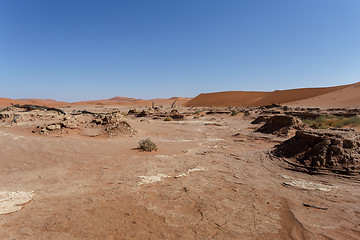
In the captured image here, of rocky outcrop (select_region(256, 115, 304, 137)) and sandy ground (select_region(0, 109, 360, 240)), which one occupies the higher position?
rocky outcrop (select_region(256, 115, 304, 137))

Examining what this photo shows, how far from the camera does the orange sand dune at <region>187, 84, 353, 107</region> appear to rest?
53.0 metres

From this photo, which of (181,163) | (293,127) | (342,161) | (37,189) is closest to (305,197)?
(342,161)

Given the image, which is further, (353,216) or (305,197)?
(305,197)

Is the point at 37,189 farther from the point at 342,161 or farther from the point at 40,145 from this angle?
the point at 342,161

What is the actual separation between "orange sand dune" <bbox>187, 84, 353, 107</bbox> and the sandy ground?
165ft

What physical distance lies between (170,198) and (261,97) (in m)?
64.0

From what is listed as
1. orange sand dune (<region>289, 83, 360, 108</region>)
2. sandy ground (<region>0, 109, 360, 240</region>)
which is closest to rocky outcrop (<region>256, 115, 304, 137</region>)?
sandy ground (<region>0, 109, 360, 240</region>)

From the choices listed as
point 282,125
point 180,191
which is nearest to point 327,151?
point 180,191

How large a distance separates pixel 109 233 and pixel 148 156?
3461 millimetres

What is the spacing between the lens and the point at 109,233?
2420 millimetres

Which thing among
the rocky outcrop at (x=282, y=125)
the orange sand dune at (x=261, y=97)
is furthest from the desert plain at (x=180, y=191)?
the orange sand dune at (x=261, y=97)

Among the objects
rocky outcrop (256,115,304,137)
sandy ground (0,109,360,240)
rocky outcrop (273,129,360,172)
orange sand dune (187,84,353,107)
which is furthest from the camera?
orange sand dune (187,84,353,107)

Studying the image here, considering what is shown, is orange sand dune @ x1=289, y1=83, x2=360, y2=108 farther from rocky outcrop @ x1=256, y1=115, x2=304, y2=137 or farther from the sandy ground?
the sandy ground

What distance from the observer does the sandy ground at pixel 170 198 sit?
248 cm
